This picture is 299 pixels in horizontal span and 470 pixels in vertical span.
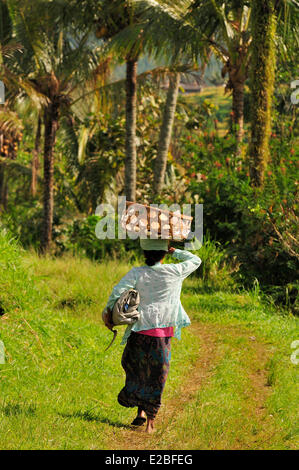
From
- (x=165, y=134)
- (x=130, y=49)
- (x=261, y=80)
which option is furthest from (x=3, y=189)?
(x=261, y=80)

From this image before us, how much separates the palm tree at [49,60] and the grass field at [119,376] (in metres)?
6.30

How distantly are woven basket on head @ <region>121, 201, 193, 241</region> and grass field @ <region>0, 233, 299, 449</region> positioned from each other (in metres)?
1.63

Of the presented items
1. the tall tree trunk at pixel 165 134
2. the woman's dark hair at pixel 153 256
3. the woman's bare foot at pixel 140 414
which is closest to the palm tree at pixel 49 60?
the tall tree trunk at pixel 165 134

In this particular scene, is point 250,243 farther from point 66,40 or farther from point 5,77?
point 66,40

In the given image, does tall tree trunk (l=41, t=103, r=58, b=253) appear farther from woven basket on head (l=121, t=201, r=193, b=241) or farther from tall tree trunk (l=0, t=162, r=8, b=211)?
woven basket on head (l=121, t=201, r=193, b=241)

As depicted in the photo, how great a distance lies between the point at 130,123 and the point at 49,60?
93.5 inches

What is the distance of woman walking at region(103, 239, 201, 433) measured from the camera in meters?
5.09

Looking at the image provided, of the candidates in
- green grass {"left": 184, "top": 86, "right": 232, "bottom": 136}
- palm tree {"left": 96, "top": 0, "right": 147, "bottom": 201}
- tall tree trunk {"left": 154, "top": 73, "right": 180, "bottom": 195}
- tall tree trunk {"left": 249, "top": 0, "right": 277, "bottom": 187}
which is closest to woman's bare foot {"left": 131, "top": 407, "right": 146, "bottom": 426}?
tall tree trunk {"left": 249, "top": 0, "right": 277, "bottom": 187}

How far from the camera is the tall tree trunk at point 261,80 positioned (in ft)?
37.4

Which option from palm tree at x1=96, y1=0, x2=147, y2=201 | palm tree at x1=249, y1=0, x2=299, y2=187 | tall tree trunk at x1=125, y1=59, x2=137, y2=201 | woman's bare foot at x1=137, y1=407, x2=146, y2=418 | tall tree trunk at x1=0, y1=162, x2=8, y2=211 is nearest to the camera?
woman's bare foot at x1=137, y1=407, x2=146, y2=418

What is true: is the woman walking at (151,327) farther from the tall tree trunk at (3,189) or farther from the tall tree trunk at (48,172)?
the tall tree trunk at (3,189)

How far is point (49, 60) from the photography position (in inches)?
590

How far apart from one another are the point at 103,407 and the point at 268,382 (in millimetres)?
1920

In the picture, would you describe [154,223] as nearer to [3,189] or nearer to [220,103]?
[3,189]
